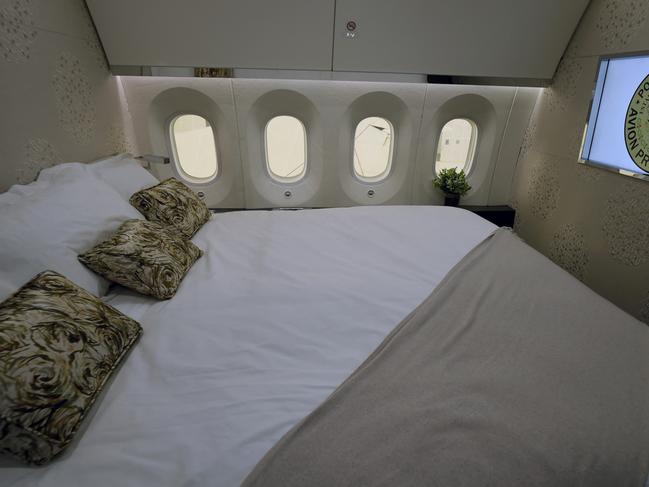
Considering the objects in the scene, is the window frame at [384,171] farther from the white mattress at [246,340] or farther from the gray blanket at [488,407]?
the gray blanket at [488,407]

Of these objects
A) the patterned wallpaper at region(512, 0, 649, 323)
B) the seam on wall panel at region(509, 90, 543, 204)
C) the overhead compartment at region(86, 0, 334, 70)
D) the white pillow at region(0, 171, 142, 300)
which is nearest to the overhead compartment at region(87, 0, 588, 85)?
the overhead compartment at region(86, 0, 334, 70)

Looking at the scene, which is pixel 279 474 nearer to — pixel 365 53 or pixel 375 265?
pixel 375 265

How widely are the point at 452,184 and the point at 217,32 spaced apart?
7.40 feet

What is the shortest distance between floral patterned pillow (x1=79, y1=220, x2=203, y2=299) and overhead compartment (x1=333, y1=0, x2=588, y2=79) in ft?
6.28

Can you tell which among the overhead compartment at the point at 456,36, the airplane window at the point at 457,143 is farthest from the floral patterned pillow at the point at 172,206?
the airplane window at the point at 457,143

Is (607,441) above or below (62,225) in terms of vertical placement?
below

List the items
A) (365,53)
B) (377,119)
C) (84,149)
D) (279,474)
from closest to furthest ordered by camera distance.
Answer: (279,474), (84,149), (365,53), (377,119)

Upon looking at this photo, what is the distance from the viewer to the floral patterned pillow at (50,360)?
71cm

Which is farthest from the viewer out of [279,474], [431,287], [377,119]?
[377,119]

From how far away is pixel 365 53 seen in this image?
99.5 inches

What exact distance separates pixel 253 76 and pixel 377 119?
1.31 meters

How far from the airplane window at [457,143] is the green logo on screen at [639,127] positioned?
135 cm

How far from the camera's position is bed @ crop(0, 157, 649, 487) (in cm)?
74

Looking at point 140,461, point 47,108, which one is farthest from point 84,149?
point 140,461
